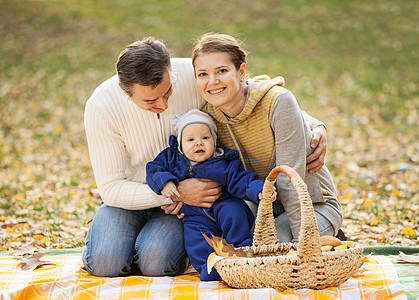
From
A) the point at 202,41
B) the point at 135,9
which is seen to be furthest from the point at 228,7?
the point at 202,41

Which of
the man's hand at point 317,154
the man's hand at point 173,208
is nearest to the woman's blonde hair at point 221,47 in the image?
the man's hand at point 317,154

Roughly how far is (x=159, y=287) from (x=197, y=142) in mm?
875

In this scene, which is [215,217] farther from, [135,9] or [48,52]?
[135,9]

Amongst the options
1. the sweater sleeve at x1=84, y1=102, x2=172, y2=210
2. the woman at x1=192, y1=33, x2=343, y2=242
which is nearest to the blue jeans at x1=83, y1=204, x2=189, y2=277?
the sweater sleeve at x1=84, y1=102, x2=172, y2=210

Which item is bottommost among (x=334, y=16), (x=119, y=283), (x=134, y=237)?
(x=119, y=283)

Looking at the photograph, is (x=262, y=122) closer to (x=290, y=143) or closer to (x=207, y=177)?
(x=290, y=143)

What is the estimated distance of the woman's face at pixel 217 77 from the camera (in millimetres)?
2969

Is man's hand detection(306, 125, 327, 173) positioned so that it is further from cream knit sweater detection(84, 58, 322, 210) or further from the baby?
the baby

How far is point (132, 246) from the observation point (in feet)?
10.4

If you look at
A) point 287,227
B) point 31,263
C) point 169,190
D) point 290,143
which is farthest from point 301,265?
point 31,263

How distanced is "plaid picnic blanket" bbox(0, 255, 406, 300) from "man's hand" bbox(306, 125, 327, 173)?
2.19ft

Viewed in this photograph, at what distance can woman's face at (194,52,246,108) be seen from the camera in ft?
9.74

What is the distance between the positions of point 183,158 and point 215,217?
42 cm

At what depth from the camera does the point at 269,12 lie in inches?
526
